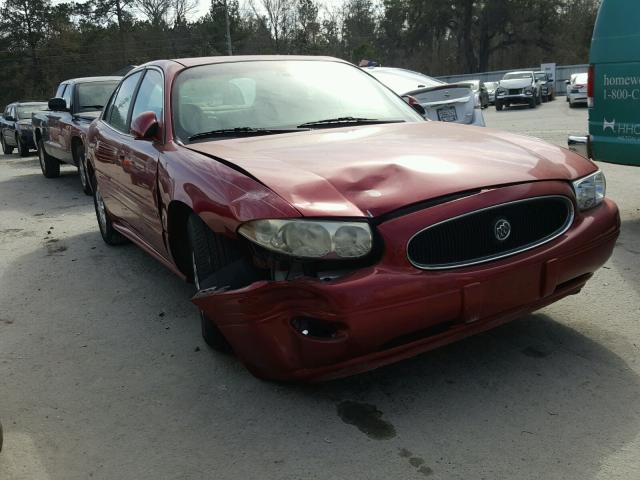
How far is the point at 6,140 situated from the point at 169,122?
1829 centimetres

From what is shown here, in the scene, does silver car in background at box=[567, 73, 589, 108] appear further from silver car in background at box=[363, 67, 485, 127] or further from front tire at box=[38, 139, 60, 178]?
front tire at box=[38, 139, 60, 178]

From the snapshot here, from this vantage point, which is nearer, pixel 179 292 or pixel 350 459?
pixel 350 459

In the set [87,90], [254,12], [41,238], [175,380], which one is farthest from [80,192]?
[254,12]

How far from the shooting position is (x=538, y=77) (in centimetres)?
3366

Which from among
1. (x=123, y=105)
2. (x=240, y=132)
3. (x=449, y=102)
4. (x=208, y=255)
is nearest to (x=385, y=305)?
(x=208, y=255)

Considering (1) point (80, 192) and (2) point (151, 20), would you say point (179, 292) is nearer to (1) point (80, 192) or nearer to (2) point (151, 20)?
(1) point (80, 192)

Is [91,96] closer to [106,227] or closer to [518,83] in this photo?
[106,227]

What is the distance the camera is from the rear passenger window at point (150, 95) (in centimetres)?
420

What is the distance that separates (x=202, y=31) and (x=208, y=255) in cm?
5946

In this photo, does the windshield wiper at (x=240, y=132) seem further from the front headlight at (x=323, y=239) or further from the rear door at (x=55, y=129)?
the rear door at (x=55, y=129)

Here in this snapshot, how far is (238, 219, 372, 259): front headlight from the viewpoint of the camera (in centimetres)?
255

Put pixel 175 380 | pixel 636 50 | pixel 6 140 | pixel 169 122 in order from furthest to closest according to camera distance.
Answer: pixel 6 140 → pixel 636 50 → pixel 169 122 → pixel 175 380

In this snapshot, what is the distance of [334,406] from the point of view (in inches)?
114

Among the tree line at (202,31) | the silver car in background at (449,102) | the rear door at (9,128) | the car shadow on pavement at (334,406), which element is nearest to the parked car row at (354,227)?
the car shadow on pavement at (334,406)
